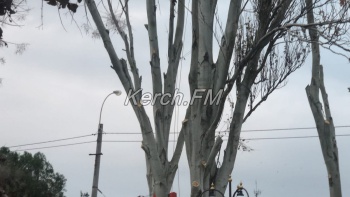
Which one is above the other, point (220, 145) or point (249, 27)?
point (249, 27)

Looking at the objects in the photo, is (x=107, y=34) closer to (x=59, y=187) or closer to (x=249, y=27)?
(x=249, y=27)

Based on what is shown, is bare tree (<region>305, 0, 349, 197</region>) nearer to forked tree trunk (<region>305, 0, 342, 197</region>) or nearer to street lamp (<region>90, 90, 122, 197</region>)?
forked tree trunk (<region>305, 0, 342, 197</region>)

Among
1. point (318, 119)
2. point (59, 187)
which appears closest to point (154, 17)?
point (318, 119)

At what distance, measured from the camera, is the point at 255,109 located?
9.77 metres

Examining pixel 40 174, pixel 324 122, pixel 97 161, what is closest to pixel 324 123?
pixel 324 122

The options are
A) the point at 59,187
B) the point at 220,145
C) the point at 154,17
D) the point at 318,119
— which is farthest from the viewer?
the point at 59,187

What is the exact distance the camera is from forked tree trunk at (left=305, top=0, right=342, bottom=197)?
1254 cm

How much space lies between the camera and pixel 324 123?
1296 centimetres

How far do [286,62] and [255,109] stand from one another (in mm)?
1593

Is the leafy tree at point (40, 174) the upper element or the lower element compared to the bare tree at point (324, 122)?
upper

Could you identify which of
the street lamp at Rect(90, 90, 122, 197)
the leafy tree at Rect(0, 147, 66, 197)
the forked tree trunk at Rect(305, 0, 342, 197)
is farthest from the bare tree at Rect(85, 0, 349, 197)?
the leafy tree at Rect(0, 147, 66, 197)

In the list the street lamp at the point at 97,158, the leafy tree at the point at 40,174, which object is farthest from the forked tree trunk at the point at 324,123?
the leafy tree at the point at 40,174

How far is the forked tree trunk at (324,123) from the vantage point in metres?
12.5

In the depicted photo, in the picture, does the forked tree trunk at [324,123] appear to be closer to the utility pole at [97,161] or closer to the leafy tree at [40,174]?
the utility pole at [97,161]
